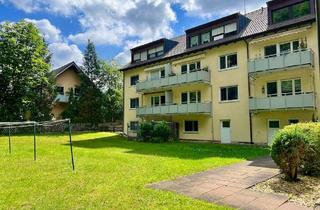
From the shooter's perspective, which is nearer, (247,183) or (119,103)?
(247,183)

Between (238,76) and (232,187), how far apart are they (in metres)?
18.0

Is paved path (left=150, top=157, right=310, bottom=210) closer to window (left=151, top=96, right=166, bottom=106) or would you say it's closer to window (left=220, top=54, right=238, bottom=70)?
window (left=220, top=54, right=238, bottom=70)

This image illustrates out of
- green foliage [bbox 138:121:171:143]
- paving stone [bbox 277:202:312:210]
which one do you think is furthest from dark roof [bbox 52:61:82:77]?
paving stone [bbox 277:202:312:210]

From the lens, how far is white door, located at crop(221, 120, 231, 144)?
26384mm

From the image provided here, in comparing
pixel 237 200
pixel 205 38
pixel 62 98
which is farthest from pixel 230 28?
pixel 62 98

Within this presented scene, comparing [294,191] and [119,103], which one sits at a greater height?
[119,103]

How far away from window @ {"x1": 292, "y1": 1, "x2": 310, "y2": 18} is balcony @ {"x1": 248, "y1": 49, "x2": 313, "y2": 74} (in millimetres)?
3517

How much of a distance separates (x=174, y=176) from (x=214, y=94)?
17857 millimetres

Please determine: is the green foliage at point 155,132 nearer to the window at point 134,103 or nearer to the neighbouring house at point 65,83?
the window at point 134,103

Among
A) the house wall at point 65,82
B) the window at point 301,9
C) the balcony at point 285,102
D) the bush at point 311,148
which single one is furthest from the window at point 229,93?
the house wall at point 65,82

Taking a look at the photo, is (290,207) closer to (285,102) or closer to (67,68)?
(285,102)

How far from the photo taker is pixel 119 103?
52844mm

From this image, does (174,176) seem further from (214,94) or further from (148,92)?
(148,92)

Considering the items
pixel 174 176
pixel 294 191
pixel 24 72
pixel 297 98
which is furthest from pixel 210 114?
pixel 24 72
